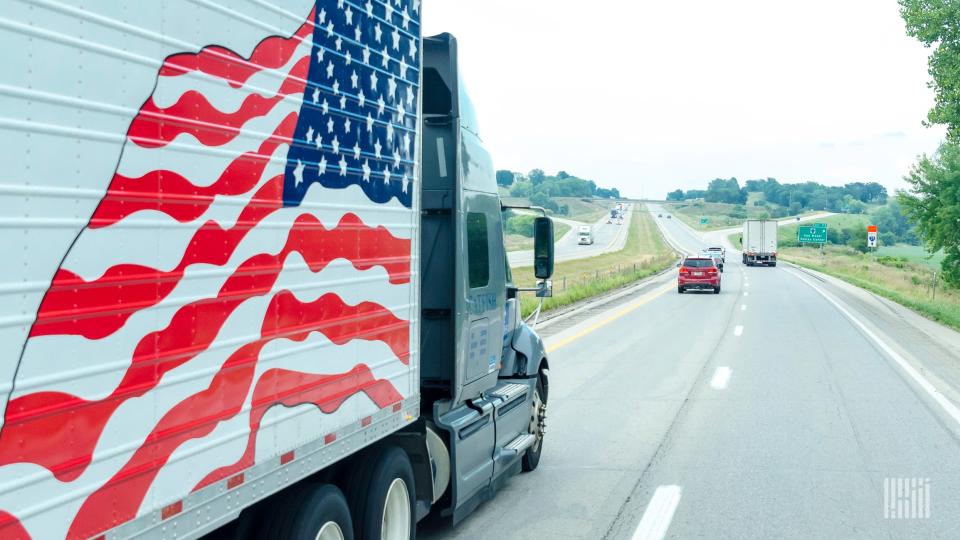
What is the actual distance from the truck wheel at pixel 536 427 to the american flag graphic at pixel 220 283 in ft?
12.0

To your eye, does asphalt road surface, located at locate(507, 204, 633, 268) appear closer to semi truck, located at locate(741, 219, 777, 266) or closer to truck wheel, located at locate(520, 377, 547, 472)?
semi truck, located at locate(741, 219, 777, 266)

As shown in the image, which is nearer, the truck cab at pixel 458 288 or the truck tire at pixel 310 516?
the truck tire at pixel 310 516

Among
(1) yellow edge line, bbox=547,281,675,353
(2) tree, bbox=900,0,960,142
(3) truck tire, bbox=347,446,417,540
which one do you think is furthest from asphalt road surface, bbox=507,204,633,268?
(3) truck tire, bbox=347,446,417,540

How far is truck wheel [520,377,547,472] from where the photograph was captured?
8.97 meters

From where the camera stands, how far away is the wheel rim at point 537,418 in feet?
29.5

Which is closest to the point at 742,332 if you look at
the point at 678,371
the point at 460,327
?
the point at 678,371

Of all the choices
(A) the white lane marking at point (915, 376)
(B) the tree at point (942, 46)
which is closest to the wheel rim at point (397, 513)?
(A) the white lane marking at point (915, 376)

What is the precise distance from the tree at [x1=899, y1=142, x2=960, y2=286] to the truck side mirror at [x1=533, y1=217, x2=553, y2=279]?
101 ft

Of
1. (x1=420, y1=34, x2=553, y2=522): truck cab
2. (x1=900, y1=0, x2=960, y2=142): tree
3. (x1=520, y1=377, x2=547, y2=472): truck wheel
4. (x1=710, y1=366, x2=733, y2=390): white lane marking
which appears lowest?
(x1=710, y1=366, x2=733, y2=390): white lane marking

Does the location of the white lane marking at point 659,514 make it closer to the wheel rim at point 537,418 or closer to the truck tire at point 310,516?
the wheel rim at point 537,418

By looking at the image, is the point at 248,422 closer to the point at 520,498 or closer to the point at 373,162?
the point at 373,162

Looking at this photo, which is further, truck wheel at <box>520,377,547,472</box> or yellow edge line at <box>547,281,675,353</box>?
yellow edge line at <box>547,281,675,353</box>

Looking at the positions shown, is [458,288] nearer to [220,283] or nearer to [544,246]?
[544,246]

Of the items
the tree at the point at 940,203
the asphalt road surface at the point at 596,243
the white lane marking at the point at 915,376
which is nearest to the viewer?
the white lane marking at the point at 915,376
